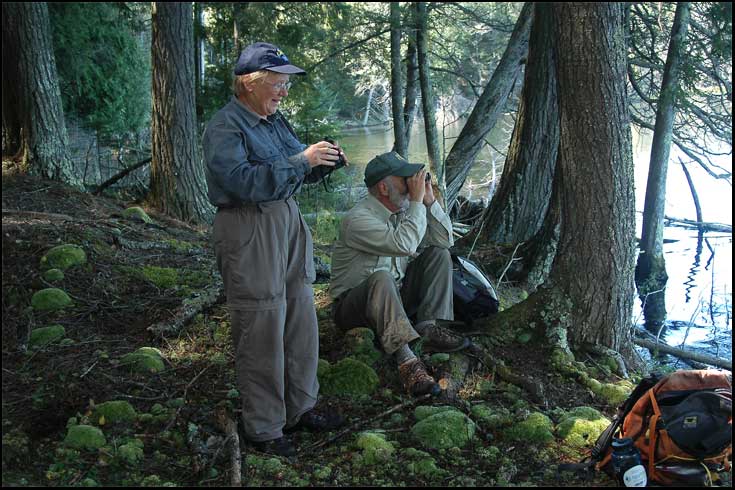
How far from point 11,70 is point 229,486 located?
7451 millimetres

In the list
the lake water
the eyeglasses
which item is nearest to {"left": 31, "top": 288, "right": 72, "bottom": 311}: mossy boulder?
the eyeglasses

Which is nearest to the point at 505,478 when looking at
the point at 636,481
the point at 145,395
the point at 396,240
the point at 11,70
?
the point at 636,481

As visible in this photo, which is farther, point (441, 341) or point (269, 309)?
point (441, 341)

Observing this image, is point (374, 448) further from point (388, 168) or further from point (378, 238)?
point (388, 168)

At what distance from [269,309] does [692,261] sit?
11.7 m

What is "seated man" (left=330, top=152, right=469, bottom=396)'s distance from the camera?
14.1ft

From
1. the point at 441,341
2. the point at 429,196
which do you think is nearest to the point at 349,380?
the point at 441,341

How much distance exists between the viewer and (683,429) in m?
3.08

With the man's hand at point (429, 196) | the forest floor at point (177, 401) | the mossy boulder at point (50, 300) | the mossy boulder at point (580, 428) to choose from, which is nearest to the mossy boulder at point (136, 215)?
the forest floor at point (177, 401)

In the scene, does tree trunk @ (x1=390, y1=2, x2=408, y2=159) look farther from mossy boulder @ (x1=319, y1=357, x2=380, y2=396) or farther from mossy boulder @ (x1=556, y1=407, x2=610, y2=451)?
mossy boulder @ (x1=556, y1=407, x2=610, y2=451)

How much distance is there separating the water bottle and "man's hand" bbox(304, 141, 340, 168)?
1883mm

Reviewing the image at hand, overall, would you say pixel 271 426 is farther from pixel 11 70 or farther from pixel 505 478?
pixel 11 70

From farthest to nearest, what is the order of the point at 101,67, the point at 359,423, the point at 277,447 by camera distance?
1. the point at 101,67
2. the point at 359,423
3. the point at 277,447

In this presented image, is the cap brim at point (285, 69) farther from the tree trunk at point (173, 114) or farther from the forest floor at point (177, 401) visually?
the tree trunk at point (173, 114)
